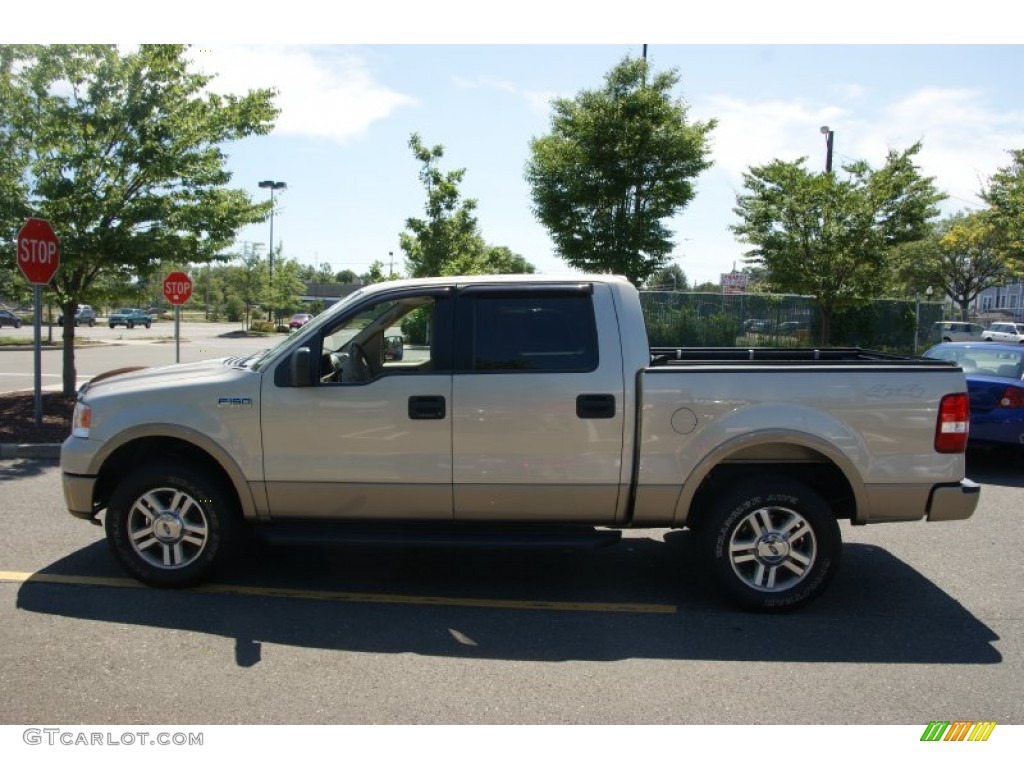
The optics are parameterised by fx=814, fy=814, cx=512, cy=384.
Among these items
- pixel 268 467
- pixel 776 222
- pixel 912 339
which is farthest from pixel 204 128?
pixel 912 339

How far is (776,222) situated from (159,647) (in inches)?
689

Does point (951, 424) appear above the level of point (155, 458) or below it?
above

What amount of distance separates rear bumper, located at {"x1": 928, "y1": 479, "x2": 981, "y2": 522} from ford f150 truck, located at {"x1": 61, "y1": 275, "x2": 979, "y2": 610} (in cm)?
1

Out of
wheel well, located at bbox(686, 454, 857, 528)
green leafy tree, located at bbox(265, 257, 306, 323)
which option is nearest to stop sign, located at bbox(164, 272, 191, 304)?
wheel well, located at bbox(686, 454, 857, 528)

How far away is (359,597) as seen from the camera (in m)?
5.03

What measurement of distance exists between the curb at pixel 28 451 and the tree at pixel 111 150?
118 inches

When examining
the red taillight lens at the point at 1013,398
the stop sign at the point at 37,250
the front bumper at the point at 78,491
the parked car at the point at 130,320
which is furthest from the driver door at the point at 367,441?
the parked car at the point at 130,320

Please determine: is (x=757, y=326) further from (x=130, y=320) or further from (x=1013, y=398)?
(x=130, y=320)

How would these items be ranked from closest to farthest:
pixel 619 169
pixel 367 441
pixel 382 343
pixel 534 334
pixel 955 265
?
pixel 367 441
pixel 534 334
pixel 382 343
pixel 619 169
pixel 955 265

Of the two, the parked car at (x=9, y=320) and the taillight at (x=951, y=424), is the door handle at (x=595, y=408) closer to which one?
the taillight at (x=951, y=424)

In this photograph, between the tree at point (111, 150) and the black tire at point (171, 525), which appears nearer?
the black tire at point (171, 525)
